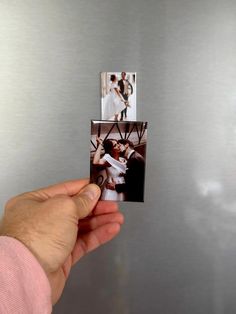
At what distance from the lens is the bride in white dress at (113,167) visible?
77 centimetres

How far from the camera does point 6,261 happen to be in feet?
1.60

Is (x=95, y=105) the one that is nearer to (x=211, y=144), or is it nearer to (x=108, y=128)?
(x=108, y=128)

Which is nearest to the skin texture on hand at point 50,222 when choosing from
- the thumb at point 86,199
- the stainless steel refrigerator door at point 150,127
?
the thumb at point 86,199

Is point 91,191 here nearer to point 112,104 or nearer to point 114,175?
point 114,175

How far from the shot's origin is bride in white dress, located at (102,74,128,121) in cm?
86

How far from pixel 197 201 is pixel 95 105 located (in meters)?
0.37

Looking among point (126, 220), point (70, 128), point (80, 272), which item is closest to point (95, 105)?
point (70, 128)

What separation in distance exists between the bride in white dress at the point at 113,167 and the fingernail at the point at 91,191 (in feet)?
0.12

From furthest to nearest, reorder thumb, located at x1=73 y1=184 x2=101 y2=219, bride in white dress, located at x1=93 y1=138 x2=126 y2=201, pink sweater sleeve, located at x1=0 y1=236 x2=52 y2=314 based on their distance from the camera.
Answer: bride in white dress, located at x1=93 y1=138 x2=126 y2=201
thumb, located at x1=73 y1=184 x2=101 y2=219
pink sweater sleeve, located at x1=0 y1=236 x2=52 y2=314

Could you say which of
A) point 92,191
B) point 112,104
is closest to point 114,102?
point 112,104

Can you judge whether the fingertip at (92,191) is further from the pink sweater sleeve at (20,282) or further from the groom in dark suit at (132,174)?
the pink sweater sleeve at (20,282)

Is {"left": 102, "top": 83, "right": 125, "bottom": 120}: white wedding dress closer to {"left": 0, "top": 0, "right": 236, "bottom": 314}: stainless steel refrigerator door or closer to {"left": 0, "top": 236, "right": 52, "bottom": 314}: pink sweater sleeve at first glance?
{"left": 0, "top": 0, "right": 236, "bottom": 314}: stainless steel refrigerator door

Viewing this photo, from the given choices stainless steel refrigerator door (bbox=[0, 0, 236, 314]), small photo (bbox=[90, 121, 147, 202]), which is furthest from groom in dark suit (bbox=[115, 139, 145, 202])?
stainless steel refrigerator door (bbox=[0, 0, 236, 314])

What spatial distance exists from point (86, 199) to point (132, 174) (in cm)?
14
